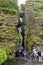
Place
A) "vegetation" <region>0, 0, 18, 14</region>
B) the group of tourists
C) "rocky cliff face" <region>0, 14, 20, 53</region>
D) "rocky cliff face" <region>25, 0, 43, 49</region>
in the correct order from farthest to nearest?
"rocky cliff face" <region>25, 0, 43, 49</region> → the group of tourists → "vegetation" <region>0, 0, 18, 14</region> → "rocky cliff face" <region>0, 14, 20, 53</region>

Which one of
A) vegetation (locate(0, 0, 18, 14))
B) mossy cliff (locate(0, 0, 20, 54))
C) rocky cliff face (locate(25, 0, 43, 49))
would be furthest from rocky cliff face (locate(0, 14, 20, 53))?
rocky cliff face (locate(25, 0, 43, 49))

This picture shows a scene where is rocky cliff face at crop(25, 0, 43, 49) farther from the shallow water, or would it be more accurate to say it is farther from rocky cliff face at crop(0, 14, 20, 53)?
the shallow water

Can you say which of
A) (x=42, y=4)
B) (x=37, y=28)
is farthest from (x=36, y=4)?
(x=37, y=28)

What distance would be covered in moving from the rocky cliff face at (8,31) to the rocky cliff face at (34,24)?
1270mm

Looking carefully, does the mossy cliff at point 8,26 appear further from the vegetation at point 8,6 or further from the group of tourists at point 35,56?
the group of tourists at point 35,56

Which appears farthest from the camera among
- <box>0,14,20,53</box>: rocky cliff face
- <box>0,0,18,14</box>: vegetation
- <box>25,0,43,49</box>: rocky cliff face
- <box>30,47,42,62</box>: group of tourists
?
<box>25,0,43,49</box>: rocky cliff face

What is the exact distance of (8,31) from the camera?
9.19m

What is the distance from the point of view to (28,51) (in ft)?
34.6

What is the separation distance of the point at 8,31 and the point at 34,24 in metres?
1.86

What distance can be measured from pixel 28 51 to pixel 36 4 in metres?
2.56

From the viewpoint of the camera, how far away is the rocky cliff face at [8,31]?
9156mm

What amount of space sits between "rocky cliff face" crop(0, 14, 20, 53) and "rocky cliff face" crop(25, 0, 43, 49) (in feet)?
4.17

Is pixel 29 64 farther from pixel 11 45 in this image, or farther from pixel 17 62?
pixel 11 45

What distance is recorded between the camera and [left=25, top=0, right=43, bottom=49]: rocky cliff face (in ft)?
33.1
